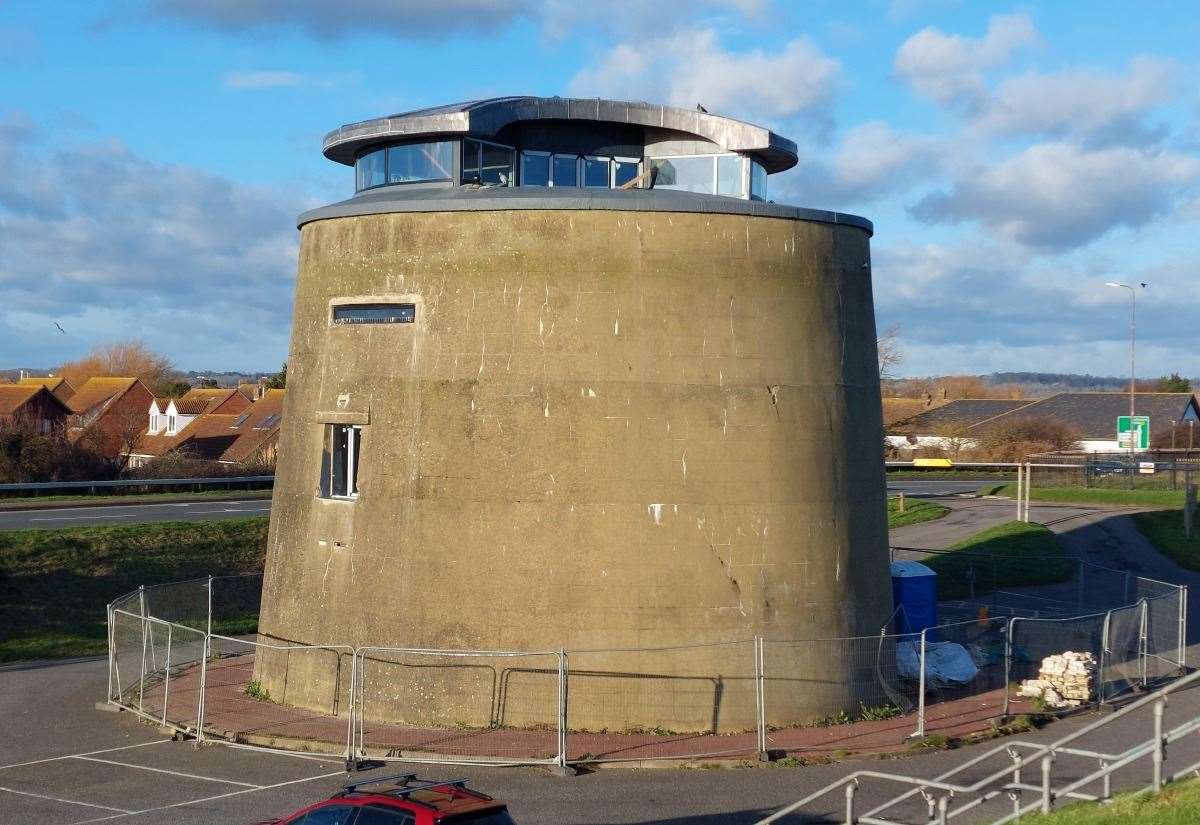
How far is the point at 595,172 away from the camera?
23156 mm

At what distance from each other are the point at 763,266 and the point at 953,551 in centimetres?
2108

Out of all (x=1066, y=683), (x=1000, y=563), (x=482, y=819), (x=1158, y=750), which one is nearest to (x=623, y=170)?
(x=1066, y=683)

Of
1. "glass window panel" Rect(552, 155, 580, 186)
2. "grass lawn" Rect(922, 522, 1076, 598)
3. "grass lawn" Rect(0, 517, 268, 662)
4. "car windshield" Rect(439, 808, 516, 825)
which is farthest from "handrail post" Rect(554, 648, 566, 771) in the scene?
"grass lawn" Rect(922, 522, 1076, 598)

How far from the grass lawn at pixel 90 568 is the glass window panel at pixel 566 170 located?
14.6m

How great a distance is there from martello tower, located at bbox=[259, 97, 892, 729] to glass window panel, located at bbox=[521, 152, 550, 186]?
2.01 meters

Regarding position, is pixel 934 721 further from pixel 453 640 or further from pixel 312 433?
pixel 312 433

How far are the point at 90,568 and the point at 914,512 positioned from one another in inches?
1154

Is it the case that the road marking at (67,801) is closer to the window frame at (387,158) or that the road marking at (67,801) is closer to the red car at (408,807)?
the red car at (408,807)

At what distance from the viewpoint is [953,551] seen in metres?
38.5

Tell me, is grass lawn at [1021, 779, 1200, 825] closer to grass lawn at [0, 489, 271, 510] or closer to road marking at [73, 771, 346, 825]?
road marking at [73, 771, 346, 825]

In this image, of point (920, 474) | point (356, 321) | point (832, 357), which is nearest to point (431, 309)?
point (356, 321)

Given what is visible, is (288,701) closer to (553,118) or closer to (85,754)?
(85,754)

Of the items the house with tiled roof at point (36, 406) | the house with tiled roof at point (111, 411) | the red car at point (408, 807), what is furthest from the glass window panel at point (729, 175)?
the house with tiled roof at point (36, 406)

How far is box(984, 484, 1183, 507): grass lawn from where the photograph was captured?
51.5m
